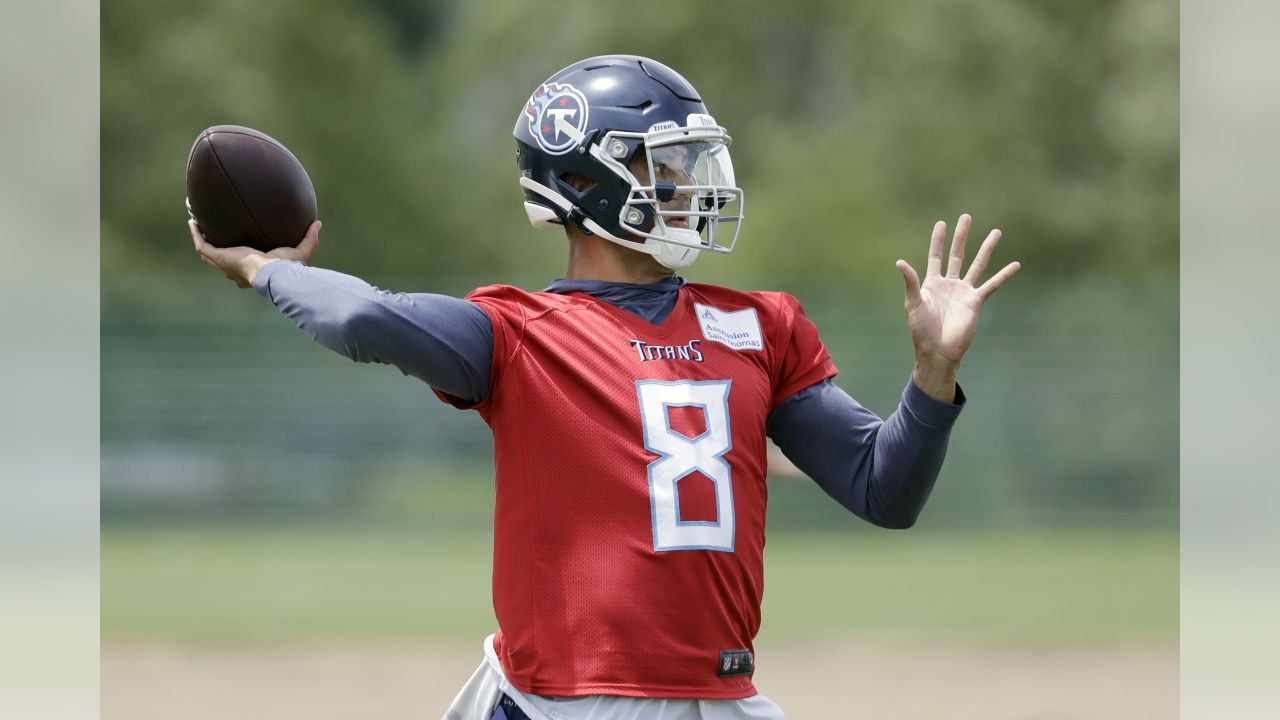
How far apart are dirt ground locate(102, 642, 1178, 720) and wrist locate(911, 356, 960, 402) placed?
5806mm

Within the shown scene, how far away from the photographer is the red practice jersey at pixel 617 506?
3066 mm

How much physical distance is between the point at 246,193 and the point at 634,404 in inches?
37.4

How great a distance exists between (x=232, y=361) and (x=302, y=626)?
10.3 feet

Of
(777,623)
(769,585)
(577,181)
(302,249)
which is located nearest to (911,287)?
(577,181)

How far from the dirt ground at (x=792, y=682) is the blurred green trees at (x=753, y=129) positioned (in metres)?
9.04

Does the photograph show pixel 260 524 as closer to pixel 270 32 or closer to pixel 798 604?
pixel 798 604

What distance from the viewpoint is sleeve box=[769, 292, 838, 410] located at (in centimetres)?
341

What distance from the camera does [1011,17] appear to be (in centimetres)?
2102

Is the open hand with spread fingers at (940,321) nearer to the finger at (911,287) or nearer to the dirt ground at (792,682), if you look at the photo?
the finger at (911,287)

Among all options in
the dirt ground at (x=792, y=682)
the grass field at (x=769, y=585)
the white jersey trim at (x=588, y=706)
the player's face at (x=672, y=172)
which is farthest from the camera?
the grass field at (x=769, y=585)

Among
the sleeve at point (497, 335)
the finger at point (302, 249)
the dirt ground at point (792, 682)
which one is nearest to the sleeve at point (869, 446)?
the sleeve at point (497, 335)

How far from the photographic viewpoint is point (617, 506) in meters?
3.10

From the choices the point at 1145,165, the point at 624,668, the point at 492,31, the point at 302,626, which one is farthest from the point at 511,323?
the point at 492,31

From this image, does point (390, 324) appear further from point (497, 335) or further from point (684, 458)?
point (684, 458)
